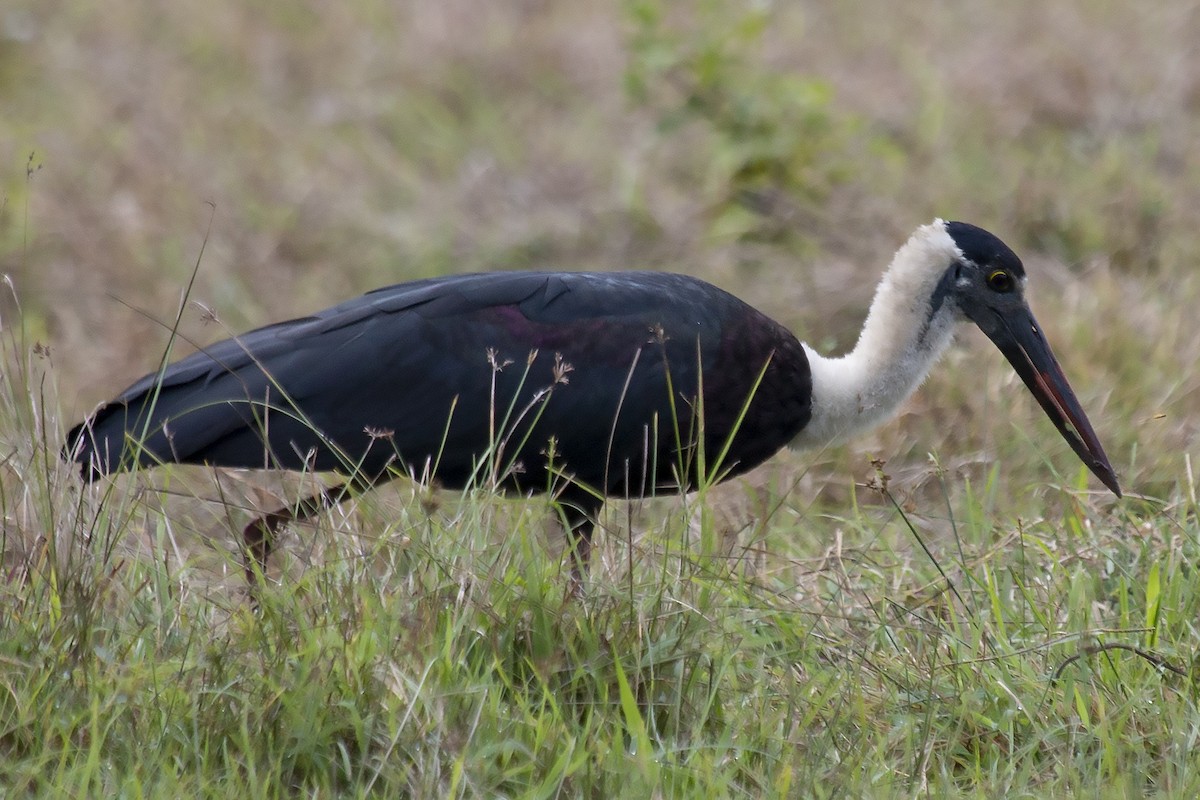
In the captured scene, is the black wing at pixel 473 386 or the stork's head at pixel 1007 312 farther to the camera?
the stork's head at pixel 1007 312

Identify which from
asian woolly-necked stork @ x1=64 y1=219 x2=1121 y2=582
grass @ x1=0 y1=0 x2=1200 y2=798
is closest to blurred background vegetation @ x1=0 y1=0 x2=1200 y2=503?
grass @ x1=0 y1=0 x2=1200 y2=798

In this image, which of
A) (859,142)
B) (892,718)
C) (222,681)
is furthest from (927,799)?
(859,142)

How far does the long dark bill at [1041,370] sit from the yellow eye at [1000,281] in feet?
0.23

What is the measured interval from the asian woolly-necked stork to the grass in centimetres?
17

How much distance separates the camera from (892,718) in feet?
8.85

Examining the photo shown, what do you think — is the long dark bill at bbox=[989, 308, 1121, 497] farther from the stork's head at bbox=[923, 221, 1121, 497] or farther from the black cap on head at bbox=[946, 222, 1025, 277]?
the black cap on head at bbox=[946, 222, 1025, 277]

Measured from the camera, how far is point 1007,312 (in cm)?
380

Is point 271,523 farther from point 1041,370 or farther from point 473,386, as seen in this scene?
point 1041,370

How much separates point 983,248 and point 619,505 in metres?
1.09

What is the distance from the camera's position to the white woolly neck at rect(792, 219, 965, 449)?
3.72m

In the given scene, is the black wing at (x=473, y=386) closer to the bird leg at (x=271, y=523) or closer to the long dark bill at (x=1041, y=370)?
the bird leg at (x=271, y=523)

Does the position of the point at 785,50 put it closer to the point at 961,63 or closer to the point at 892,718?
the point at 961,63

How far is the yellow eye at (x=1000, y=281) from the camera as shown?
3754mm

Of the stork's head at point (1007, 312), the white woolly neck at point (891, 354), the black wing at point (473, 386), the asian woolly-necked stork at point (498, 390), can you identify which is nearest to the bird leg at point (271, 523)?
the asian woolly-necked stork at point (498, 390)
